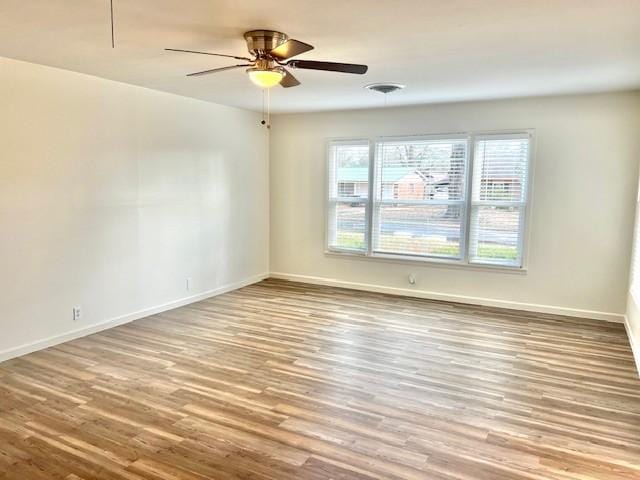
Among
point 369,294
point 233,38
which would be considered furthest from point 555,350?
point 233,38

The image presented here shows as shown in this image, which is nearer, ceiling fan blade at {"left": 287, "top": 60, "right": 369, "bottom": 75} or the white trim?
ceiling fan blade at {"left": 287, "top": 60, "right": 369, "bottom": 75}

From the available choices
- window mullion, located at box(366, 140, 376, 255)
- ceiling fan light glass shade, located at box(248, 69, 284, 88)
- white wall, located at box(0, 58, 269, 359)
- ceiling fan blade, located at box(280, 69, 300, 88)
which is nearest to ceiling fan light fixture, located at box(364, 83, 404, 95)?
ceiling fan blade, located at box(280, 69, 300, 88)

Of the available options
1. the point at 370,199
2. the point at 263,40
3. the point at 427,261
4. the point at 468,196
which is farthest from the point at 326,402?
the point at 370,199

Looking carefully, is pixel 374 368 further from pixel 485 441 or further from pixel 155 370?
pixel 155 370

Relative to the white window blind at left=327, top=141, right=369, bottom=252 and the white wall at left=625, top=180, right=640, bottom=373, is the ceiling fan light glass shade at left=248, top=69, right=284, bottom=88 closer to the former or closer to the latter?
the white window blind at left=327, top=141, right=369, bottom=252

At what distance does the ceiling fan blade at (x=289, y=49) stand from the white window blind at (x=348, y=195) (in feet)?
11.2

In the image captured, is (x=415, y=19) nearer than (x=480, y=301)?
Yes

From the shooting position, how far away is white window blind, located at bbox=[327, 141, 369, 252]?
20.6 feet

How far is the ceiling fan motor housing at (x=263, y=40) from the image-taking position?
2846mm

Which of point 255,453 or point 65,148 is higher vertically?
point 65,148

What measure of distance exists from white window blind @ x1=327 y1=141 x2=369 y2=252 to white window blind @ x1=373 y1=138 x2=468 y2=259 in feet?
0.63

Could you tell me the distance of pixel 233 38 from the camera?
9.88 feet

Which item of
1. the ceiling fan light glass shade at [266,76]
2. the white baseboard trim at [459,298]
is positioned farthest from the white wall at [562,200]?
the ceiling fan light glass shade at [266,76]

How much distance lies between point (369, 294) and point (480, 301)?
1.40m
